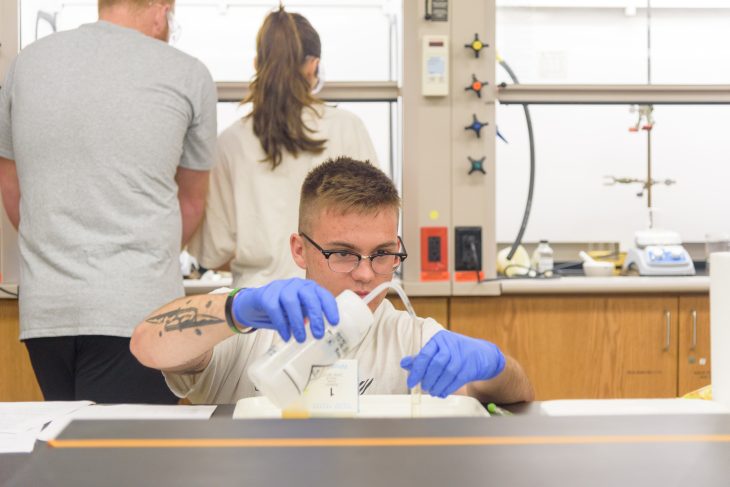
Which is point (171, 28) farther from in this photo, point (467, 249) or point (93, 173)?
point (467, 249)

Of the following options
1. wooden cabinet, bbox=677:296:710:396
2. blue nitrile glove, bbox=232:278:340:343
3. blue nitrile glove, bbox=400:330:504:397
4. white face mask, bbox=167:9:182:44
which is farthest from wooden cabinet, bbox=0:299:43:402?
wooden cabinet, bbox=677:296:710:396

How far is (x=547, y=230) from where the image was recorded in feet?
11.1

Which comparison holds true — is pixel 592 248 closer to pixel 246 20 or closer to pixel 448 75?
pixel 448 75

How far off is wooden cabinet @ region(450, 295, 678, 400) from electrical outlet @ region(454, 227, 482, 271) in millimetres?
112

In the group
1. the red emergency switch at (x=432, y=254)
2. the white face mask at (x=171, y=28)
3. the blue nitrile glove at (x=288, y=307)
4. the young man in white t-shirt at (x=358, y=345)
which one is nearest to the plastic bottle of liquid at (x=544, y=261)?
the red emergency switch at (x=432, y=254)

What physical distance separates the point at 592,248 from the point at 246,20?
1.71m

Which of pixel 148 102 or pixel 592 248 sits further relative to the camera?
pixel 592 248

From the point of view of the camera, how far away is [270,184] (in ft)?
7.17

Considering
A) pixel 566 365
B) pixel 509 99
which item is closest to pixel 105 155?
pixel 509 99

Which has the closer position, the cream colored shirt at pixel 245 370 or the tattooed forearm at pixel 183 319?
the tattooed forearm at pixel 183 319

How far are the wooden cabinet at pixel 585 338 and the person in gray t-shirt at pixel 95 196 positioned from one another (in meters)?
1.13

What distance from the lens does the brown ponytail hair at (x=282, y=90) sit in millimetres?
2139

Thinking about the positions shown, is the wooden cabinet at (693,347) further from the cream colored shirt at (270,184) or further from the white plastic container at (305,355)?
the white plastic container at (305,355)

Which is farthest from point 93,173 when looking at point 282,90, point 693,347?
point 693,347
